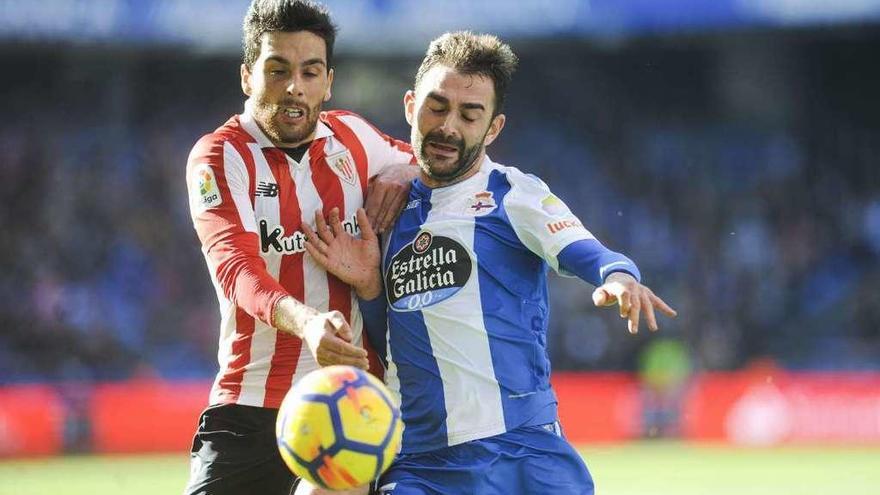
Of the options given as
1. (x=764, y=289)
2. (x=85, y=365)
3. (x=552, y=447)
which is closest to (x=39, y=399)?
(x=85, y=365)

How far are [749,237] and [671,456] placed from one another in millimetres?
6492

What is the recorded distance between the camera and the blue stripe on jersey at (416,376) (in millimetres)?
4488

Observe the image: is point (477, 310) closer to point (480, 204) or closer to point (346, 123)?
point (480, 204)

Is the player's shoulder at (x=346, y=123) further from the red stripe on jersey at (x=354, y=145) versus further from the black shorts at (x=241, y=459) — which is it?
the black shorts at (x=241, y=459)

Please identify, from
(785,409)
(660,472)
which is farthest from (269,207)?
(785,409)

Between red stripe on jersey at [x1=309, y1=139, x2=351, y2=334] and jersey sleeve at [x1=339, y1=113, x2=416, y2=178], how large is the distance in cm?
20

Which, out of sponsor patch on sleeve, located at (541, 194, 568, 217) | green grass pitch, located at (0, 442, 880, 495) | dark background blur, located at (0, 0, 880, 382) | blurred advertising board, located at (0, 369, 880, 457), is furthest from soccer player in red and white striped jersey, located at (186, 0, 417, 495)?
dark background blur, located at (0, 0, 880, 382)

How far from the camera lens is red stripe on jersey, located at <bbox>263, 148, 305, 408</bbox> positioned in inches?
195

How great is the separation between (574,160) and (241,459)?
1765 centimetres

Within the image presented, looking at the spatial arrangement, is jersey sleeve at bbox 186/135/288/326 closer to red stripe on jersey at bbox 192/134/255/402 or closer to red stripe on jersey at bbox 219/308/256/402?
red stripe on jersey at bbox 192/134/255/402

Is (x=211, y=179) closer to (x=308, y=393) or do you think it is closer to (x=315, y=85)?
(x=315, y=85)

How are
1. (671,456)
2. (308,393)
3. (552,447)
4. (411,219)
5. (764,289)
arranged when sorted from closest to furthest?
(308,393) → (552,447) → (411,219) → (671,456) → (764,289)

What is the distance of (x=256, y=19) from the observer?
497 centimetres

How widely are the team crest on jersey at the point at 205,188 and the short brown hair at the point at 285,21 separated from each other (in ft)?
1.59
